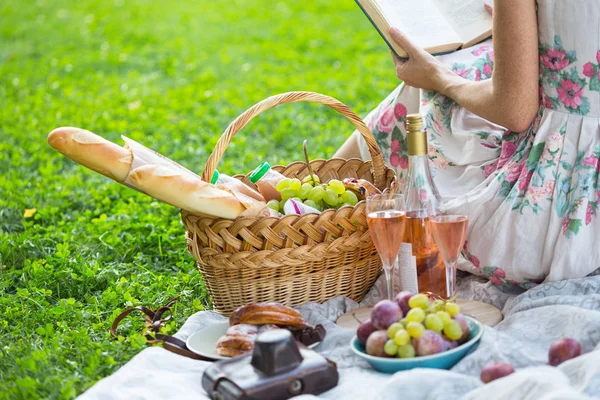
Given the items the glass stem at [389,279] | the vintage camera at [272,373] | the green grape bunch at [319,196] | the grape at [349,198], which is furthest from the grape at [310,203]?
the vintage camera at [272,373]

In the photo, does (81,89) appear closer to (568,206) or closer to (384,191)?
(384,191)

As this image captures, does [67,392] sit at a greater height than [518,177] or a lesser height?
lesser

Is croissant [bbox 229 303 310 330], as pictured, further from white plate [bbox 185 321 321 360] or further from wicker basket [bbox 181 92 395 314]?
wicker basket [bbox 181 92 395 314]

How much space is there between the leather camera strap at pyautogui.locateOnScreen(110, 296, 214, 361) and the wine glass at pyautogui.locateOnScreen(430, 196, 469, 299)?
75 centimetres

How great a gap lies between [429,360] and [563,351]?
1.11ft

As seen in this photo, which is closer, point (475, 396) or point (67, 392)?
point (475, 396)

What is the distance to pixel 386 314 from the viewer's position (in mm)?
2172

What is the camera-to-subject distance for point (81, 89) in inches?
266

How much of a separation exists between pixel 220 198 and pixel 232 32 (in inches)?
245

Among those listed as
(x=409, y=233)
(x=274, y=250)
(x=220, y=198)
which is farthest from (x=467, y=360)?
(x=220, y=198)

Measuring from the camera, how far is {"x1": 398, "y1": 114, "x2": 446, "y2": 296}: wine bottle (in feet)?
8.32

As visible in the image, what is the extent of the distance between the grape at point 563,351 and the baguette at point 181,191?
1.02m

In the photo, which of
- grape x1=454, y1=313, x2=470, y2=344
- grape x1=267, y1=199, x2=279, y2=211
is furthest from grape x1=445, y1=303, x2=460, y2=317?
grape x1=267, y1=199, x2=279, y2=211

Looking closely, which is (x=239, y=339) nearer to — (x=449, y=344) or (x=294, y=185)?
(x=449, y=344)
